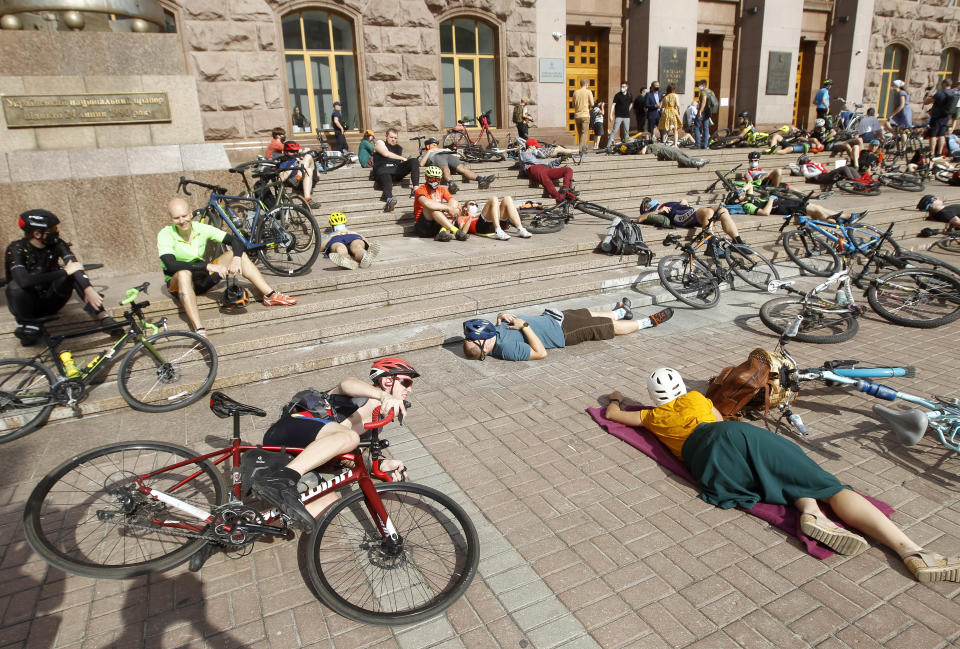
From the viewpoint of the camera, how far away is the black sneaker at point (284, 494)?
10.6 ft

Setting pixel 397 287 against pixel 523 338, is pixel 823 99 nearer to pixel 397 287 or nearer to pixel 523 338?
pixel 397 287

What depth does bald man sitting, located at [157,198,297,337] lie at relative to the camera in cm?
649

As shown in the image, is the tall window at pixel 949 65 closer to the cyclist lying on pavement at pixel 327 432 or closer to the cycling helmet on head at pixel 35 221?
the cyclist lying on pavement at pixel 327 432

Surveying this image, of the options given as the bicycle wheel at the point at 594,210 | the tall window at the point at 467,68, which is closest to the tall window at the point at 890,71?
the tall window at the point at 467,68

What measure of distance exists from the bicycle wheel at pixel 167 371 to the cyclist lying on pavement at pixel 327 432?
7.78 feet

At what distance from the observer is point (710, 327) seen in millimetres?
7691

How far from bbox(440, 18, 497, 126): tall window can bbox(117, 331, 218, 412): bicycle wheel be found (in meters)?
13.7

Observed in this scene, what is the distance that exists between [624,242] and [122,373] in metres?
7.24

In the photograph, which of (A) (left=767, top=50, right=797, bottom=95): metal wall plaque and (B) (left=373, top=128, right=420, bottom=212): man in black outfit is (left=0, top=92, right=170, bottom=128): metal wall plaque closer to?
(B) (left=373, top=128, right=420, bottom=212): man in black outfit

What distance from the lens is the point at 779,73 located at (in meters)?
22.8

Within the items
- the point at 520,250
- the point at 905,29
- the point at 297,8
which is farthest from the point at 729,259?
the point at 905,29

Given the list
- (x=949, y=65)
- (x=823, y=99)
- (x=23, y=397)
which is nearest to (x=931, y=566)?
(x=23, y=397)

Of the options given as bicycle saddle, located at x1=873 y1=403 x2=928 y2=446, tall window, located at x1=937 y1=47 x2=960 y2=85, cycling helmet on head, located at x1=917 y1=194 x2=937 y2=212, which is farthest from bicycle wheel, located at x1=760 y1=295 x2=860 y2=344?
tall window, located at x1=937 y1=47 x2=960 y2=85

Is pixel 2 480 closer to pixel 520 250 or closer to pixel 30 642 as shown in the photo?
pixel 30 642
